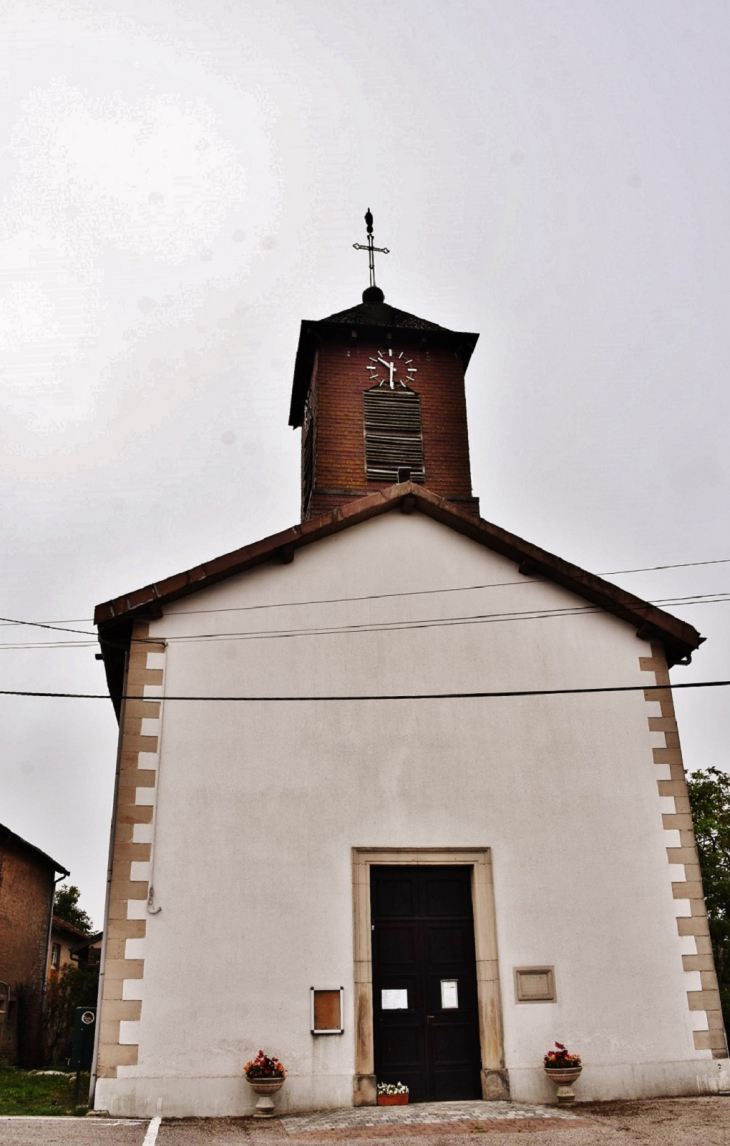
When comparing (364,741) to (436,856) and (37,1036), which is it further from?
(37,1036)

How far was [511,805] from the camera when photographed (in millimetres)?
12680

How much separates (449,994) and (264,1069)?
248cm

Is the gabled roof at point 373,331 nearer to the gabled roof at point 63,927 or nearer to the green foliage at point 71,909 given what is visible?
the gabled roof at point 63,927

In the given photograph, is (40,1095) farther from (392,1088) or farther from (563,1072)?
(563,1072)

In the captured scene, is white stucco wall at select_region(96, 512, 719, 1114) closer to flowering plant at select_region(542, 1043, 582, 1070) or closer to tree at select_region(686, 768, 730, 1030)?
flowering plant at select_region(542, 1043, 582, 1070)

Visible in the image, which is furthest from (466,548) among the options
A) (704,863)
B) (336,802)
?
(704,863)

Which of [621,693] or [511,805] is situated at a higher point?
[621,693]

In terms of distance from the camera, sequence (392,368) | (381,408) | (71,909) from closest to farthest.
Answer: (381,408) < (392,368) < (71,909)

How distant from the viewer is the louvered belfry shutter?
17.5 metres

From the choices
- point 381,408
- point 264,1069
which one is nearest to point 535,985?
point 264,1069

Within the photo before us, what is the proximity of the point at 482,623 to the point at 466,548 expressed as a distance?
1.22 metres

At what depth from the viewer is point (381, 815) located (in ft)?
40.5

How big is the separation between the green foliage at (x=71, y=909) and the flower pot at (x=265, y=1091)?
40.8 meters

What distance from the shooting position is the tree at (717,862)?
25.6m
